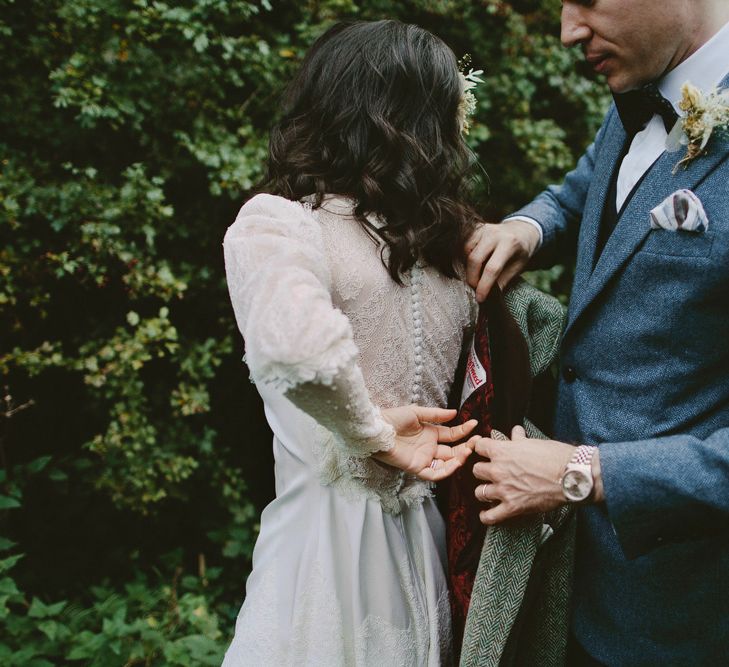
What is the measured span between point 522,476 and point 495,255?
1.95ft

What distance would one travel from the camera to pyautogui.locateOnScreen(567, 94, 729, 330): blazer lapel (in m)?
1.50

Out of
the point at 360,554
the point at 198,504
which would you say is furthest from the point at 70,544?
the point at 360,554

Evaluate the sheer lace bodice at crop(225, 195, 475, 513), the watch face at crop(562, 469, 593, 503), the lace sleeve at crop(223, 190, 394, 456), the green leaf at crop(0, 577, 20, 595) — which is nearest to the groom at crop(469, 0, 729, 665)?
the watch face at crop(562, 469, 593, 503)

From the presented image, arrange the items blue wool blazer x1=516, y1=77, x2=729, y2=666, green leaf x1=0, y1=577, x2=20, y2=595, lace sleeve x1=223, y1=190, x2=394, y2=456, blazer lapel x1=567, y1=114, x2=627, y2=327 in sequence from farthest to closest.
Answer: green leaf x1=0, y1=577, x2=20, y2=595 < blazer lapel x1=567, y1=114, x2=627, y2=327 < blue wool blazer x1=516, y1=77, x2=729, y2=666 < lace sleeve x1=223, y1=190, x2=394, y2=456

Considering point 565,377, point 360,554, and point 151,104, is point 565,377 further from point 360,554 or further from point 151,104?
point 151,104

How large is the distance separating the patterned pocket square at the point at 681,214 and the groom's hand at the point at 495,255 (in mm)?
389

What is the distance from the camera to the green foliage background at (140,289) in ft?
8.69

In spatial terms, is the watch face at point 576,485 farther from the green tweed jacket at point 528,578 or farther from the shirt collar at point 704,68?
the shirt collar at point 704,68

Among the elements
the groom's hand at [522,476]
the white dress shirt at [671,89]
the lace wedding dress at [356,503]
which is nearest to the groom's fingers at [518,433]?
the groom's hand at [522,476]

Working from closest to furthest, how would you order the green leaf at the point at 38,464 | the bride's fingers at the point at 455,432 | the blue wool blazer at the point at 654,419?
1. the blue wool blazer at the point at 654,419
2. the bride's fingers at the point at 455,432
3. the green leaf at the point at 38,464

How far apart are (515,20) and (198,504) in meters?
2.83

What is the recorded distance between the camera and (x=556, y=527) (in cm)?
166

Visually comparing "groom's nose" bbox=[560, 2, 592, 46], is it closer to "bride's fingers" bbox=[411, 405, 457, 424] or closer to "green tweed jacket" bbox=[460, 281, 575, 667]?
"green tweed jacket" bbox=[460, 281, 575, 667]

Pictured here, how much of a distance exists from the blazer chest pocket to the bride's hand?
58 centimetres
